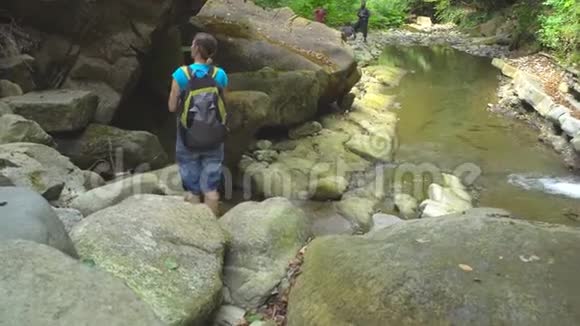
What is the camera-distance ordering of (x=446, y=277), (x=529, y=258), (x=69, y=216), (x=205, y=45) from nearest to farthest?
(x=446, y=277) → (x=529, y=258) → (x=69, y=216) → (x=205, y=45)

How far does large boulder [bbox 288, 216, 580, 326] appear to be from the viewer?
2754 millimetres

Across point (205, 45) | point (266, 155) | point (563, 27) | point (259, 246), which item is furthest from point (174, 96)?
point (563, 27)

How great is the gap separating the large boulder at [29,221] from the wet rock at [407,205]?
15.9 ft

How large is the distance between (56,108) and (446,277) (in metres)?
5.07

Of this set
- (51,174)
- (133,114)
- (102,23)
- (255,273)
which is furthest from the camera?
(133,114)

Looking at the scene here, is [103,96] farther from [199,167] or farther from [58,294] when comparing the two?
[58,294]

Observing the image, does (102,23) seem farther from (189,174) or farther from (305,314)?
(305,314)

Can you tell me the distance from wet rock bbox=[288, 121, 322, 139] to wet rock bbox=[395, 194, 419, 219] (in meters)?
2.41

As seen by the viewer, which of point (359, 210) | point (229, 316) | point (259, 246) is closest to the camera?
point (229, 316)

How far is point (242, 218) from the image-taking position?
4.39 meters

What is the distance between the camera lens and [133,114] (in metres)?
8.59

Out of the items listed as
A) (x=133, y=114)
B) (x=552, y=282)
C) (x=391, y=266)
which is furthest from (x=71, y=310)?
(x=133, y=114)

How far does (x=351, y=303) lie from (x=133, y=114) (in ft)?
21.1

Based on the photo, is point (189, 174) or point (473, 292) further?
point (189, 174)
